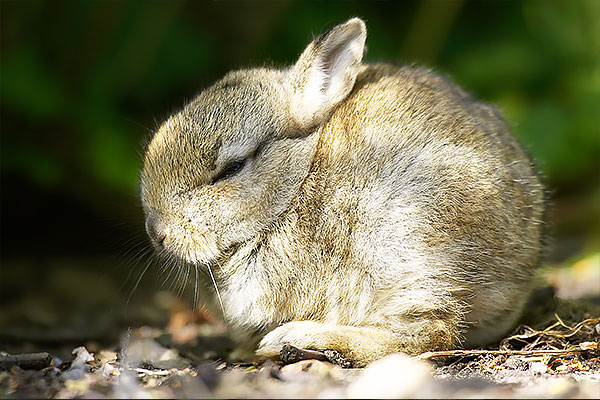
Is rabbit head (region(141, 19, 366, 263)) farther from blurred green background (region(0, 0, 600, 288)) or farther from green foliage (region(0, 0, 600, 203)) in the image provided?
green foliage (region(0, 0, 600, 203))

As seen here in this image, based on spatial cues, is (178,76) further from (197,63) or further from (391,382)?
(391,382)

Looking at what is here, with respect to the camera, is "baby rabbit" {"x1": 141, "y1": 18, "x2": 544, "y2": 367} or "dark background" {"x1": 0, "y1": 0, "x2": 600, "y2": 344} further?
"dark background" {"x1": 0, "y1": 0, "x2": 600, "y2": 344}

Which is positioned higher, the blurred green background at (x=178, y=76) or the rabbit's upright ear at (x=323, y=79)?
the blurred green background at (x=178, y=76)

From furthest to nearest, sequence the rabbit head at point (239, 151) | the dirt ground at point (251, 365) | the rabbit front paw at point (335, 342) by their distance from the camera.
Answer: the rabbit head at point (239, 151)
the rabbit front paw at point (335, 342)
the dirt ground at point (251, 365)

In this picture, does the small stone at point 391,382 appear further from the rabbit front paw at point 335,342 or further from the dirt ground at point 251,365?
the rabbit front paw at point 335,342

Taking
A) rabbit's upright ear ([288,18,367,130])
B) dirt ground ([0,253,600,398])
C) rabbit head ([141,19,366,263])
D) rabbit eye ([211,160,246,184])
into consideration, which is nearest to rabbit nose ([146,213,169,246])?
rabbit head ([141,19,366,263])

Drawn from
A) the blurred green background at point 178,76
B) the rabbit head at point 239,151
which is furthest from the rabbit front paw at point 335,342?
the blurred green background at point 178,76

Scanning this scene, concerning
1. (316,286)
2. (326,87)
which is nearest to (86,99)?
(326,87)
